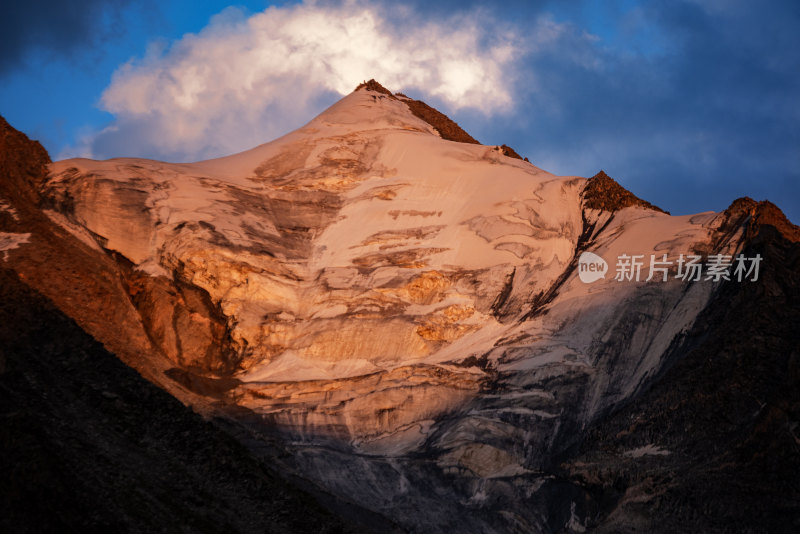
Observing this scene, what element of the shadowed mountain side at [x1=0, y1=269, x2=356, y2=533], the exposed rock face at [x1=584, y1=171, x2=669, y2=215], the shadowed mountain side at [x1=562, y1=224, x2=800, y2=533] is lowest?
the shadowed mountain side at [x1=0, y1=269, x2=356, y2=533]

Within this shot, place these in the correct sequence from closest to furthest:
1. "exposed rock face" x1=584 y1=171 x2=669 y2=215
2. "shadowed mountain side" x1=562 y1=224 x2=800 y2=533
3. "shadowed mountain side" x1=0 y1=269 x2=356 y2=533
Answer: "shadowed mountain side" x1=0 y1=269 x2=356 y2=533, "shadowed mountain side" x1=562 y1=224 x2=800 y2=533, "exposed rock face" x1=584 y1=171 x2=669 y2=215

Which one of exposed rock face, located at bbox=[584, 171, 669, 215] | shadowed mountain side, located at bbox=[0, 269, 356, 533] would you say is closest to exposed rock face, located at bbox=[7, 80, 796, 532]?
exposed rock face, located at bbox=[584, 171, 669, 215]

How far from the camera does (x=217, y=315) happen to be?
49.8 metres

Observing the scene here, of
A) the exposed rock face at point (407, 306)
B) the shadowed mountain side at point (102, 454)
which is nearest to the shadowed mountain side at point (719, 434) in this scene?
the exposed rock face at point (407, 306)

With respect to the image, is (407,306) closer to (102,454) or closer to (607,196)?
(607,196)

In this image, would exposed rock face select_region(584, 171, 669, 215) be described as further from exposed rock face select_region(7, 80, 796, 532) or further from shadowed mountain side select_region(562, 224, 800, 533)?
shadowed mountain side select_region(562, 224, 800, 533)

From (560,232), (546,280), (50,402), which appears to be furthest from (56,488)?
(560,232)

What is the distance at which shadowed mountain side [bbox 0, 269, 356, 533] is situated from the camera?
24094 mm

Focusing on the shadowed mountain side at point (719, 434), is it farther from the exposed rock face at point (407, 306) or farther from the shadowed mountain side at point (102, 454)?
the shadowed mountain side at point (102, 454)

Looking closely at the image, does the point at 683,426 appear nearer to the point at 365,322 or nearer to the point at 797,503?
the point at 797,503

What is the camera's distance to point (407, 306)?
166ft

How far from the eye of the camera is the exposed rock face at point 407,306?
40000 mm

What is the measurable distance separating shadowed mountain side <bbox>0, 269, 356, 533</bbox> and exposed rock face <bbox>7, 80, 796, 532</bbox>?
5.10 m

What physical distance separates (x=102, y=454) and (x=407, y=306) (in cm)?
2448
